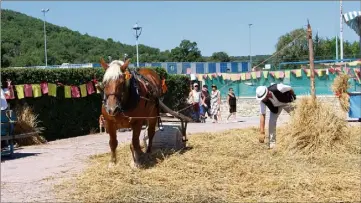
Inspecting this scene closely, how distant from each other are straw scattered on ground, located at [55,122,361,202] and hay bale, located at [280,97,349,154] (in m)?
0.26

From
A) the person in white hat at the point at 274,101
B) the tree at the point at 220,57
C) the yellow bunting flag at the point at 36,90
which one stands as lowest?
the person in white hat at the point at 274,101

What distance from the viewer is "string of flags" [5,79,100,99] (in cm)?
1373

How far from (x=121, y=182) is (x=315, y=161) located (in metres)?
3.72

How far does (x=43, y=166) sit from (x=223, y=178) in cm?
391

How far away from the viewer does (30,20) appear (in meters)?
69.7

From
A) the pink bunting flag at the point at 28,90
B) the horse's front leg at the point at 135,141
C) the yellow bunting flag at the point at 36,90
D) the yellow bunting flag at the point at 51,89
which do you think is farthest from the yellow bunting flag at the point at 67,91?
the horse's front leg at the point at 135,141

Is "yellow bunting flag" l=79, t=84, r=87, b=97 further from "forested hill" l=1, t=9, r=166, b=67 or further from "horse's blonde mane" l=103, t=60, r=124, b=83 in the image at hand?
"forested hill" l=1, t=9, r=166, b=67

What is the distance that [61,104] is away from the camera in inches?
608

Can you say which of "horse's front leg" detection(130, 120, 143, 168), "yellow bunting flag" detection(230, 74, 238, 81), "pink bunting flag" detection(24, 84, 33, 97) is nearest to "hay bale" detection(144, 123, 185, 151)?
"horse's front leg" detection(130, 120, 143, 168)

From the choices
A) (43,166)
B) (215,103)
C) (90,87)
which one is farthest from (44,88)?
(215,103)

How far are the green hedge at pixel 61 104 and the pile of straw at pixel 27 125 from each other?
330 millimetres

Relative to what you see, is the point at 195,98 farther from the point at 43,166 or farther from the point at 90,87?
the point at 43,166

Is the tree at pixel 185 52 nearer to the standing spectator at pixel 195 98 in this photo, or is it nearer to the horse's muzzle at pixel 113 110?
the standing spectator at pixel 195 98

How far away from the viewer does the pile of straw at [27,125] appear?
1291cm
